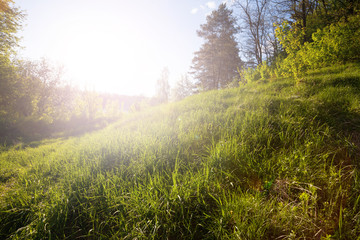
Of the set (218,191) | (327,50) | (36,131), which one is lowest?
(218,191)

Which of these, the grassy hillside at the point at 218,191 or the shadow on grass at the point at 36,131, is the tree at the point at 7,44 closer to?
the shadow on grass at the point at 36,131

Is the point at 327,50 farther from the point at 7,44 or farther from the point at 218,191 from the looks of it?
the point at 7,44

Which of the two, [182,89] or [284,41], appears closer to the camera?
[284,41]

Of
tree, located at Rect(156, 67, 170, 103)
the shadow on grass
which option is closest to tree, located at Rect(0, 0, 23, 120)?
the shadow on grass

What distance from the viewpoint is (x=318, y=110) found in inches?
125

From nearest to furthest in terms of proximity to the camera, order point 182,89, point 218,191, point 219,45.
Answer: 1. point 218,191
2. point 219,45
3. point 182,89

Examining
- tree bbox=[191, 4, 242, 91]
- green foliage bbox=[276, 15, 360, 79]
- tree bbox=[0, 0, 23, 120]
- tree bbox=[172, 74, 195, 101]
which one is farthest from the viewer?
tree bbox=[172, 74, 195, 101]

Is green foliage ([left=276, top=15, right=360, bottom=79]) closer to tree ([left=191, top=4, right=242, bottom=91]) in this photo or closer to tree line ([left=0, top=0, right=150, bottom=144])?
tree ([left=191, top=4, right=242, bottom=91])

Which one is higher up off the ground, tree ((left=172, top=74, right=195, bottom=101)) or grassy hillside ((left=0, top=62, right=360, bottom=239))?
tree ((left=172, top=74, right=195, bottom=101))

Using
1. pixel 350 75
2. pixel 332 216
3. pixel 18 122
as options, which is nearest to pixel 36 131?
pixel 18 122

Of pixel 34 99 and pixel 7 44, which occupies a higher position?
pixel 7 44

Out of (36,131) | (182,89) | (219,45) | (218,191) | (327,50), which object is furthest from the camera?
(182,89)

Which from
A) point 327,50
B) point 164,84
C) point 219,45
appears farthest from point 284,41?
point 164,84

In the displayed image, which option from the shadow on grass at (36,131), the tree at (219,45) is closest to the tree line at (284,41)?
the tree at (219,45)
